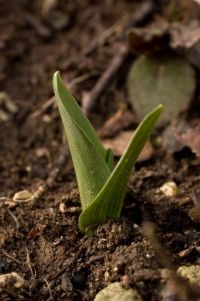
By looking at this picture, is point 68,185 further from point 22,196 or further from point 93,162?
point 93,162

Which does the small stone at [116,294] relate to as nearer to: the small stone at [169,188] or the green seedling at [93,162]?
the green seedling at [93,162]

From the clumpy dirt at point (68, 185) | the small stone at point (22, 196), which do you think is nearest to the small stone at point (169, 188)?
the clumpy dirt at point (68, 185)

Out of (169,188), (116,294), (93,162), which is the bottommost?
(116,294)

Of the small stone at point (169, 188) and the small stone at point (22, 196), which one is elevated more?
the small stone at point (22, 196)

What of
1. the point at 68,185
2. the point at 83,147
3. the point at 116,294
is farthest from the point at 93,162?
the point at 68,185

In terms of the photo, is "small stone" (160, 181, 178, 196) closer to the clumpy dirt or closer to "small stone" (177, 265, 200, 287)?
the clumpy dirt

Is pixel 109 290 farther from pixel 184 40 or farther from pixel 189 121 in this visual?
pixel 184 40

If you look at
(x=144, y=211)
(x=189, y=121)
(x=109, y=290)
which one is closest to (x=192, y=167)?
(x=189, y=121)
